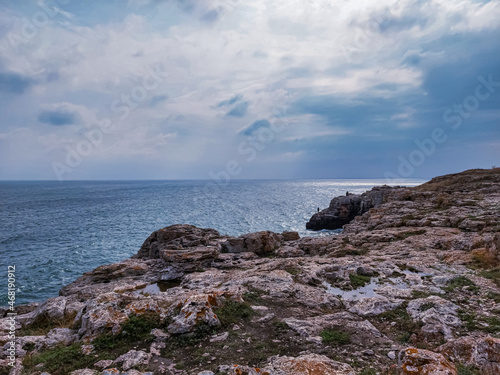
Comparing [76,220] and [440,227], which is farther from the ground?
[440,227]

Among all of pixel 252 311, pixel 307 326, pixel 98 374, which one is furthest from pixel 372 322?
pixel 98 374

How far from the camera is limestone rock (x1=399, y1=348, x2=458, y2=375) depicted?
6457 millimetres

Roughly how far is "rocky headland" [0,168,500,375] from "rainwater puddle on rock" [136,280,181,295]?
130 millimetres

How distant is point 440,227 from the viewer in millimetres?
28859

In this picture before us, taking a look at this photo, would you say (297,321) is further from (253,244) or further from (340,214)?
(340,214)

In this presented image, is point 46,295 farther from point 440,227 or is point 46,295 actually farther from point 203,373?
point 440,227

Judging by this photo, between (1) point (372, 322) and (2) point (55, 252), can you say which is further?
(2) point (55, 252)

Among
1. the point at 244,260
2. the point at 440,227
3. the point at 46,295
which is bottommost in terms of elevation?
the point at 46,295

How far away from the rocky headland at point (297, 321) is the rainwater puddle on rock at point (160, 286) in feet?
0.43

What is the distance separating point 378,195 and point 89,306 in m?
66.5

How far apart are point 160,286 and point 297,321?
15.5 metres

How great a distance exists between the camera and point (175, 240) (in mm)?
32281

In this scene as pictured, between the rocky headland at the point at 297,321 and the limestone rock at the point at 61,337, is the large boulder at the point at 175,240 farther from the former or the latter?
the limestone rock at the point at 61,337

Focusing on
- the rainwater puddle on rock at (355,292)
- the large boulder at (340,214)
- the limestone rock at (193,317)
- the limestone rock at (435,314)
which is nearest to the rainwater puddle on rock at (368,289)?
the rainwater puddle on rock at (355,292)
